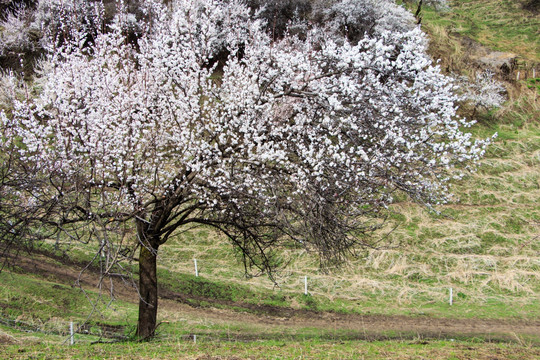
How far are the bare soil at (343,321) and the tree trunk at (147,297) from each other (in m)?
3.62

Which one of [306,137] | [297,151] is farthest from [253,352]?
[306,137]

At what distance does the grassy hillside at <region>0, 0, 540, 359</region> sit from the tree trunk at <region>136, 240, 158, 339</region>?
0.51 m

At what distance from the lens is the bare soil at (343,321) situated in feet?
47.7

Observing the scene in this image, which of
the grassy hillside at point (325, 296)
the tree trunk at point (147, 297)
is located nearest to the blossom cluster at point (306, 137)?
the tree trunk at point (147, 297)

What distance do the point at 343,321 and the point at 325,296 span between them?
6.10ft

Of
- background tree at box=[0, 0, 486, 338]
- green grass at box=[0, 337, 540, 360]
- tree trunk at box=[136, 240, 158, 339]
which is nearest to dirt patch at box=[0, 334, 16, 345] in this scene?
green grass at box=[0, 337, 540, 360]

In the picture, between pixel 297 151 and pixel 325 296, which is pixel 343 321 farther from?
pixel 297 151

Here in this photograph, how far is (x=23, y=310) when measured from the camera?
14195 millimetres

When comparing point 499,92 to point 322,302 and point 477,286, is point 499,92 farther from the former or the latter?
point 322,302

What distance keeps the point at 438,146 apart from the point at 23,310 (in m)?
14.1

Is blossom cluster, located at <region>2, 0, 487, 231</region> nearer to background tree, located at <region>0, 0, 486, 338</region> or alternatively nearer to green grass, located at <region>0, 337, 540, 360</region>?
background tree, located at <region>0, 0, 486, 338</region>

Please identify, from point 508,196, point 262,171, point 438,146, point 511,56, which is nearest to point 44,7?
point 262,171

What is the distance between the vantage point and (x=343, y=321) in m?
15.7

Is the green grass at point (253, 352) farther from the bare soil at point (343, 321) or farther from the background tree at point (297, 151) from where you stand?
the bare soil at point (343, 321)
